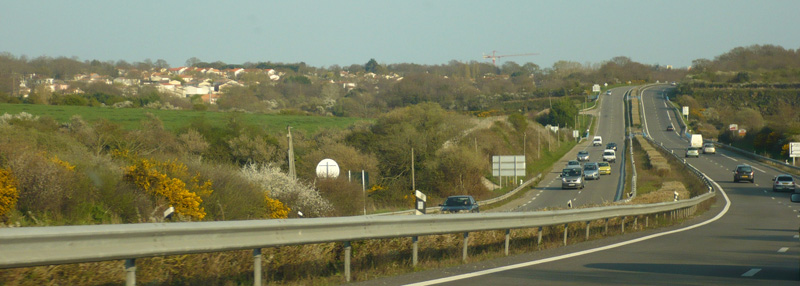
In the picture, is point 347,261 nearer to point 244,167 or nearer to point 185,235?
point 185,235

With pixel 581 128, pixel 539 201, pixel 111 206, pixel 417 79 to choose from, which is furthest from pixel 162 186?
pixel 417 79

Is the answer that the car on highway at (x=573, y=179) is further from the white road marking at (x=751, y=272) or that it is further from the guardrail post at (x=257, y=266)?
the guardrail post at (x=257, y=266)

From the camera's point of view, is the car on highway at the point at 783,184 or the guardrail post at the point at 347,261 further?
the car on highway at the point at 783,184

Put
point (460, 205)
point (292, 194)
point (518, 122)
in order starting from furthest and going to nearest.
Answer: point (518, 122), point (460, 205), point (292, 194)

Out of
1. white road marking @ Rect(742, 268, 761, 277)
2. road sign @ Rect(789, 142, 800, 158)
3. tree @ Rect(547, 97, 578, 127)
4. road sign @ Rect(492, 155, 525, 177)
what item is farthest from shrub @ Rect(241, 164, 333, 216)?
tree @ Rect(547, 97, 578, 127)

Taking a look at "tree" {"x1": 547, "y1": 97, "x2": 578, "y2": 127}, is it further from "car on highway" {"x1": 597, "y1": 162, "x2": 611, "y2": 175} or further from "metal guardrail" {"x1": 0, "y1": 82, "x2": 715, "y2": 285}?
"metal guardrail" {"x1": 0, "y1": 82, "x2": 715, "y2": 285}

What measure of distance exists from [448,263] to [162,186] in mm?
13261

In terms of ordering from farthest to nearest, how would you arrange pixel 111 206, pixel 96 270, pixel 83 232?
pixel 111 206
pixel 96 270
pixel 83 232

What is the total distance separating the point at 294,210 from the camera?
29812mm

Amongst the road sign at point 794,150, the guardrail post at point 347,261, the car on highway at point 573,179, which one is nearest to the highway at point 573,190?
the car on highway at point 573,179

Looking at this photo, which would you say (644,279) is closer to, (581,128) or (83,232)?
(83,232)

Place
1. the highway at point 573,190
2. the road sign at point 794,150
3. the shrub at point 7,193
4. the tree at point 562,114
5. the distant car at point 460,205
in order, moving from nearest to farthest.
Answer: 1. the shrub at point 7,193
2. the distant car at point 460,205
3. the highway at point 573,190
4. the road sign at point 794,150
5. the tree at point 562,114

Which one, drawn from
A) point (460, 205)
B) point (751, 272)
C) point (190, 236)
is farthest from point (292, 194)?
point (190, 236)

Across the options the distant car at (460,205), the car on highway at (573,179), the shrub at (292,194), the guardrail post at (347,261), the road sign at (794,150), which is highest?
the guardrail post at (347,261)
